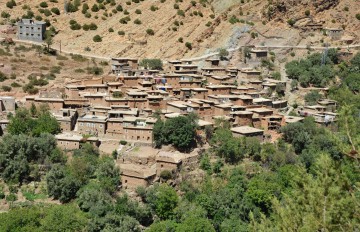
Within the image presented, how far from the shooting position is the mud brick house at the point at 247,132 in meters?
19.5

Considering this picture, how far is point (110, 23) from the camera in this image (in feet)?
99.9

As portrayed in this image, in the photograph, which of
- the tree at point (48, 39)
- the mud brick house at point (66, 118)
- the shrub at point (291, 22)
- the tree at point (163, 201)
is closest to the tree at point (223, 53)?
the shrub at point (291, 22)

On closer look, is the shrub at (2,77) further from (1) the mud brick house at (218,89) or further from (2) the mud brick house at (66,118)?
(1) the mud brick house at (218,89)

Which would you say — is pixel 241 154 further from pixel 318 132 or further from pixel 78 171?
pixel 78 171

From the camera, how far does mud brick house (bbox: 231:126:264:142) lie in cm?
1945

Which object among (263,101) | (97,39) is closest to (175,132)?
(263,101)

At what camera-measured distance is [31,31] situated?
28.6 m

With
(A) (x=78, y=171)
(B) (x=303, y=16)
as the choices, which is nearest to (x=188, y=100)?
(A) (x=78, y=171)

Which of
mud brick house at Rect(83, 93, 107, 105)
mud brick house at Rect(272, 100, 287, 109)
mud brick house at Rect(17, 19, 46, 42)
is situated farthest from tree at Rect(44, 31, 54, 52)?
mud brick house at Rect(272, 100, 287, 109)

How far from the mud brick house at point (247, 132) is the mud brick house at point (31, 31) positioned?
13.7 m

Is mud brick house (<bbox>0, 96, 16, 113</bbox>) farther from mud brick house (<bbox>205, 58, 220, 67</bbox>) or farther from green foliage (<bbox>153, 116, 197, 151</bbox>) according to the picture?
mud brick house (<bbox>205, 58, 220, 67</bbox>)

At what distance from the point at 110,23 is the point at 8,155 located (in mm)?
14854

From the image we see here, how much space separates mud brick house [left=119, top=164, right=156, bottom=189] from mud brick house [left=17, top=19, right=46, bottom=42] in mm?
13789

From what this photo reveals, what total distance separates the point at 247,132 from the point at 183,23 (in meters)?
12.6
